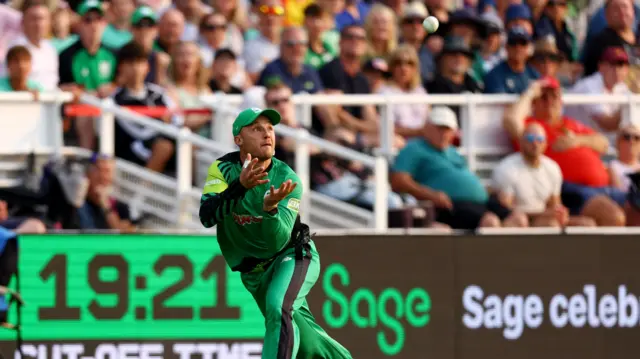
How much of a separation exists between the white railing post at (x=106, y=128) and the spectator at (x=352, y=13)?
11.1ft

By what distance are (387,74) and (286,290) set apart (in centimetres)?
542

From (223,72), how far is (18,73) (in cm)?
186

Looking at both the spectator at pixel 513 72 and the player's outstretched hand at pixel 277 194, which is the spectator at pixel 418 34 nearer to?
the spectator at pixel 513 72

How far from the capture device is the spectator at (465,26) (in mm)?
14046

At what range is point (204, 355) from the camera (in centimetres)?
1080

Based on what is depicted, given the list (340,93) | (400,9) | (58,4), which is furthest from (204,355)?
(400,9)

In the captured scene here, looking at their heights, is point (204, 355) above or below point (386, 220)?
below

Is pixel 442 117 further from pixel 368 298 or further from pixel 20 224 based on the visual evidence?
pixel 20 224

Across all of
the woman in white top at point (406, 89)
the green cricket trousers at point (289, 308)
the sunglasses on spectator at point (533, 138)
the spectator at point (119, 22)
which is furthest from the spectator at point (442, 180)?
the green cricket trousers at point (289, 308)

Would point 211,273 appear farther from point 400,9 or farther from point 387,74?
point 400,9

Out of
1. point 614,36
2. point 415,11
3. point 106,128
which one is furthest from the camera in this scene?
point 614,36

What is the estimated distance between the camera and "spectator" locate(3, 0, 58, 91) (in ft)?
39.1

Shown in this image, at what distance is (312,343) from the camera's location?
8.41 metres

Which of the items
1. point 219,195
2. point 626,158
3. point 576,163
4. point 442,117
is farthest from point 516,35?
point 219,195
